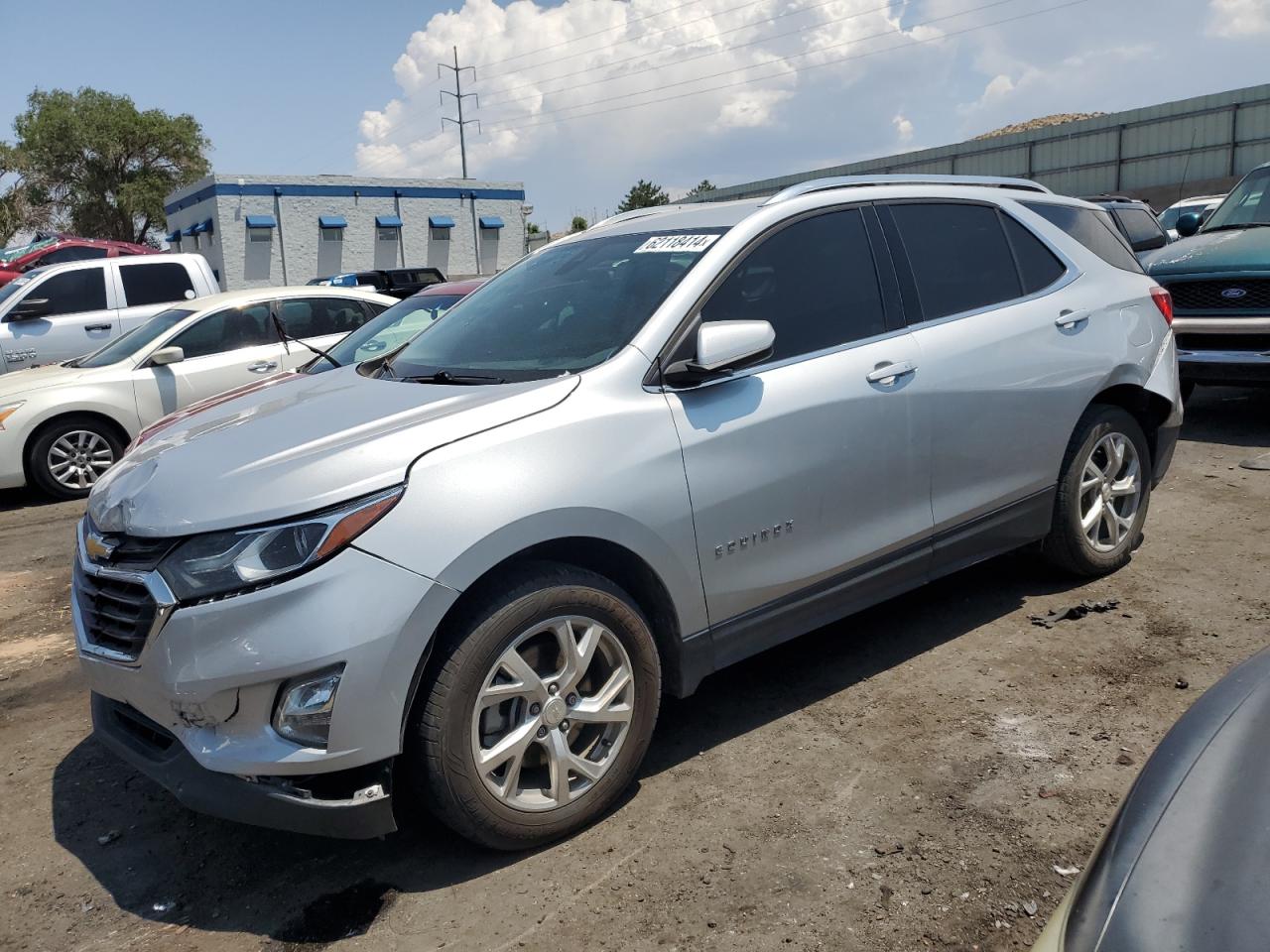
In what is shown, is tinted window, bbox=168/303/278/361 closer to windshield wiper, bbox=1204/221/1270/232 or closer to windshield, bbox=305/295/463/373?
windshield, bbox=305/295/463/373

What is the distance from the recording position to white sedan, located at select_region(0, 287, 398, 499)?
838 cm

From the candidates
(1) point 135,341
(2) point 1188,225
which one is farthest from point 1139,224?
(1) point 135,341

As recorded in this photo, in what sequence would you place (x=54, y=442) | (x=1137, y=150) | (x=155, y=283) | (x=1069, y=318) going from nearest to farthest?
(x=1069, y=318)
(x=54, y=442)
(x=155, y=283)
(x=1137, y=150)

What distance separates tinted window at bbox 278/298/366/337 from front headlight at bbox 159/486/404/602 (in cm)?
706

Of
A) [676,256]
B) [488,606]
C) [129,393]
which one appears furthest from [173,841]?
[129,393]

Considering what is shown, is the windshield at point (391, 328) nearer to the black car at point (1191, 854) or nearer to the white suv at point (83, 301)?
the white suv at point (83, 301)

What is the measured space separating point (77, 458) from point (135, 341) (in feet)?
3.90

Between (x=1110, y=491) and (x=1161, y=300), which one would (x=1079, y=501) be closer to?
(x=1110, y=491)

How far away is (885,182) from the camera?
421cm

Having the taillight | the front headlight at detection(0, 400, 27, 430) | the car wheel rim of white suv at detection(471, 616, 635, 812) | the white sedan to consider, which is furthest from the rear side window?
the front headlight at detection(0, 400, 27, 430)

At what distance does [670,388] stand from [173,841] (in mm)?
2115

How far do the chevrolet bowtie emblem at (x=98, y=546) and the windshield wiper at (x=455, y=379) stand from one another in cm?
108

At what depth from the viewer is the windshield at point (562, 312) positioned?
3414 mm

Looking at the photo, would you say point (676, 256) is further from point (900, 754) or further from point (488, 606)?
point (900, 754)
